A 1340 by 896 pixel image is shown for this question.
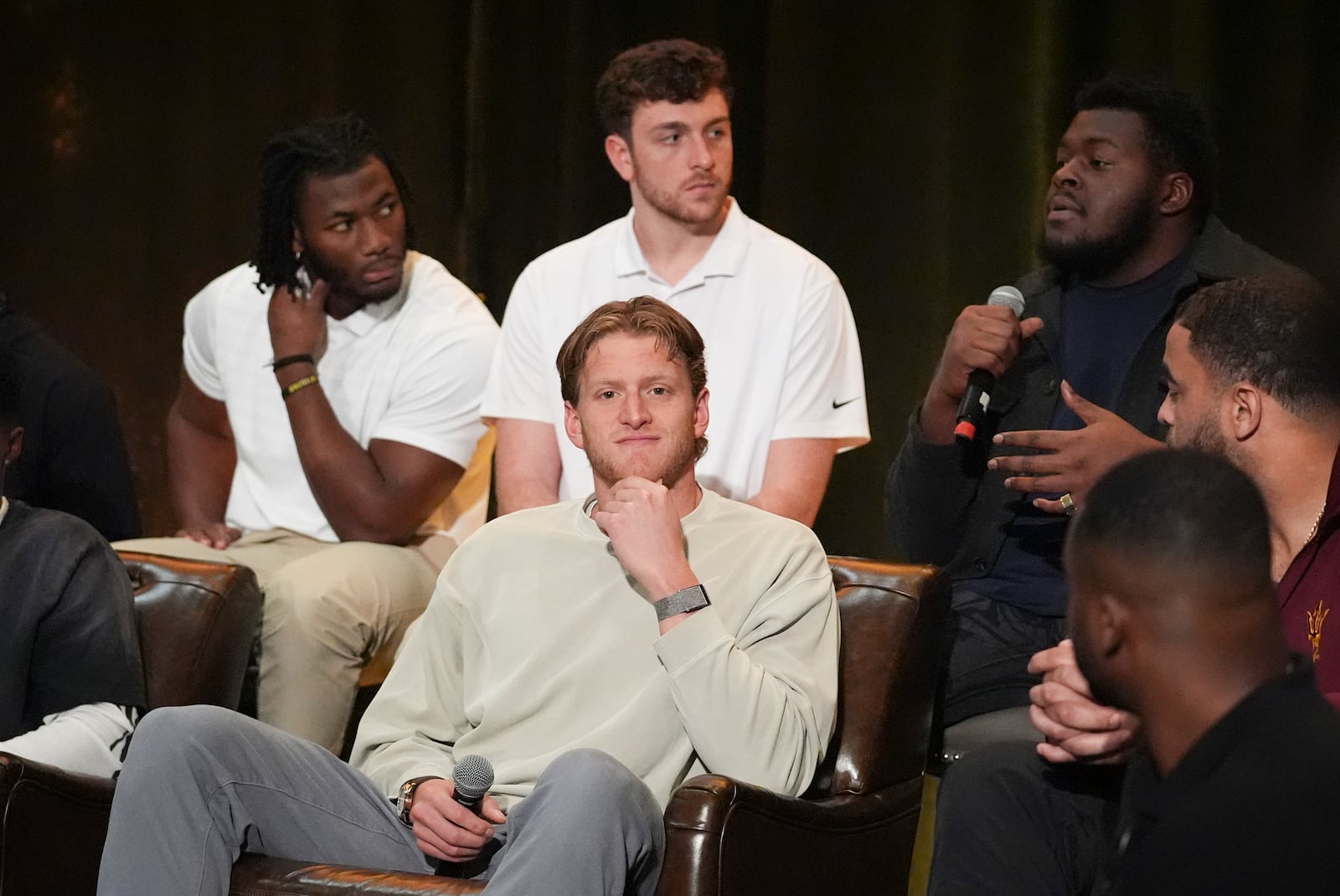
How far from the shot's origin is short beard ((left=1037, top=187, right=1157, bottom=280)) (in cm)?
313

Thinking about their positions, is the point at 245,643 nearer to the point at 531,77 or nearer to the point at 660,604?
the point at 660,604

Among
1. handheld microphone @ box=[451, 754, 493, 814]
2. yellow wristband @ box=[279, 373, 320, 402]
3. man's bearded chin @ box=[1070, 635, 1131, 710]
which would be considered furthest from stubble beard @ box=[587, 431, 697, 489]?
yellow wristband @ box=[279, 373, 320, 402]

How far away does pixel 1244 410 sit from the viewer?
231 centimetres

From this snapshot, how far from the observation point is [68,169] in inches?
195

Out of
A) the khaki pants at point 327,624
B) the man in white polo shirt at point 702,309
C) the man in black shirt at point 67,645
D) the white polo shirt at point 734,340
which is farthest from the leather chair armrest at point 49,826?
the white polo shirt at point 734,340

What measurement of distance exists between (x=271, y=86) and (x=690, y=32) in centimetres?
138

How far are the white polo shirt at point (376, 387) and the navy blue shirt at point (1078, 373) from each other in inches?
49.3

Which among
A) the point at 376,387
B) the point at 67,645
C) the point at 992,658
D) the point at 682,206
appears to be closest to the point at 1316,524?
the point at 992,658

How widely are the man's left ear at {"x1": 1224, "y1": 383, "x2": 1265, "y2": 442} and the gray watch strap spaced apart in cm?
79

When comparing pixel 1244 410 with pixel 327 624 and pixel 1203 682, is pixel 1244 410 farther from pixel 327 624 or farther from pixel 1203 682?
pixel 327 624

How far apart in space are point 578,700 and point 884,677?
0.50 metres

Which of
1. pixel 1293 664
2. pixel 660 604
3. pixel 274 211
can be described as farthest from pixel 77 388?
pixel 1293 664

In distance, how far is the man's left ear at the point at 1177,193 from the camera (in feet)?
10.3

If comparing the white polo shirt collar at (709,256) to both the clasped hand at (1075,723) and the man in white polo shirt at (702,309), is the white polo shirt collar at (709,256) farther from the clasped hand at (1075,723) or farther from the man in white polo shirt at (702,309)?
the clasped hand at (1075,723)
